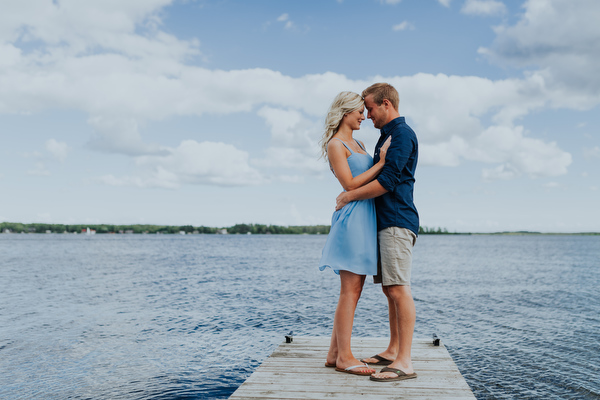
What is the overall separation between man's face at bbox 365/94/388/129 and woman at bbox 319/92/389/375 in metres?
0.07

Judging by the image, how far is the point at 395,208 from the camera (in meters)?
4.39

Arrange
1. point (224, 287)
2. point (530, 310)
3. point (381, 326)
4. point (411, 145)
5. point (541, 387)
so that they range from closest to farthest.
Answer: point (411, 145) < point (541, 387) < point (381, 326) < point (530, 310) < point (224, 287)

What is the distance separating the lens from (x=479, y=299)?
2141cm

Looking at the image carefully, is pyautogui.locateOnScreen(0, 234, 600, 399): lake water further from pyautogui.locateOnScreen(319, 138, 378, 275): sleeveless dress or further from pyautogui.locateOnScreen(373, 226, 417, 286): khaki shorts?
pyautogui.locateOnScreen(373, 226, 417, 286): khaki shorts

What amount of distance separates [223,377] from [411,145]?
6.78m

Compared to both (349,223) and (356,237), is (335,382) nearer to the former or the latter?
(356,237)

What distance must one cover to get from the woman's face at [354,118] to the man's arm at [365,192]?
669 millimetres

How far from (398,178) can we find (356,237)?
2.32 ft

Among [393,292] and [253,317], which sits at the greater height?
[393,292]

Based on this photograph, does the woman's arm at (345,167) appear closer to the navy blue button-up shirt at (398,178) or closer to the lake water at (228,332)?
the navy blue button-up shirt at (398,178)

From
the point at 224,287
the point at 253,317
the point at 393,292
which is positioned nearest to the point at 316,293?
the point at 224,287

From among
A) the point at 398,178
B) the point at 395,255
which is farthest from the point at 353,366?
the point at 398,178

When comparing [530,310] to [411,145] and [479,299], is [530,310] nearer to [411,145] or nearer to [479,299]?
[479,299]

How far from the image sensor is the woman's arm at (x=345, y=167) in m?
4.34
